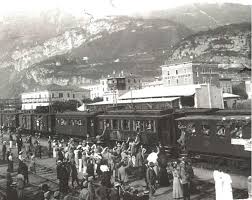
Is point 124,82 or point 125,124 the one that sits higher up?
point 124,82

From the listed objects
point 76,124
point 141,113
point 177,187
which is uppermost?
point 141,113

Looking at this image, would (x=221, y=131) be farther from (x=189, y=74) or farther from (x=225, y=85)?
(x=225, y=85)

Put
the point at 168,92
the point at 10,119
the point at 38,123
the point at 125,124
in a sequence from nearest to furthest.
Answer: the point at 125,124, the point at 38,123, the point at 10,119, the point at 168,92

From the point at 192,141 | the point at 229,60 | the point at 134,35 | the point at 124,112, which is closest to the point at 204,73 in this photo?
the point at 229,60

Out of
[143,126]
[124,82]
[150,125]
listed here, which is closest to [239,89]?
[124,82]

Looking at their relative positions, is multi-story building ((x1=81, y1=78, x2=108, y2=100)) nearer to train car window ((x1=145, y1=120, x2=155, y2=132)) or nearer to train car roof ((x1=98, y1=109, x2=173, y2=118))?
train car roof ((x1=98, y1=109, x2=173, y2=118))

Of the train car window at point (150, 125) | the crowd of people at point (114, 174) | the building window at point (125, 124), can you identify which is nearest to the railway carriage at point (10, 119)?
the building window at point (125, 124)
